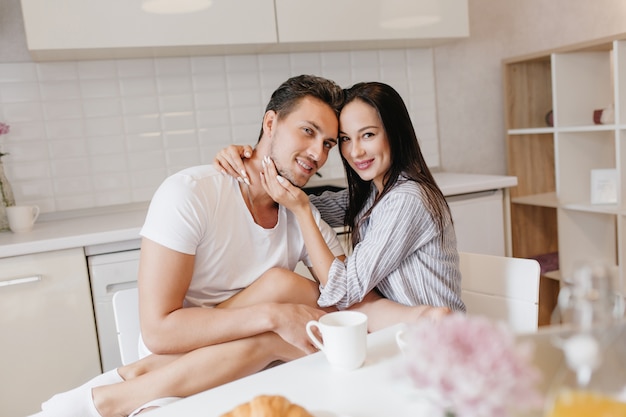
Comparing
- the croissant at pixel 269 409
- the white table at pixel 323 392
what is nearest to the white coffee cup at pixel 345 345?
the white table at pixel 323 392

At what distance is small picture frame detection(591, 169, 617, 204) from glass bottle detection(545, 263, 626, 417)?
2.39 meters

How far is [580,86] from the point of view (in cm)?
289

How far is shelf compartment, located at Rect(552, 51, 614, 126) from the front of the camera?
112 inches

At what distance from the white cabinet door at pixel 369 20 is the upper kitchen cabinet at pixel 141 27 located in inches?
3.9

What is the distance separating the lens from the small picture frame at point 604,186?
271cm

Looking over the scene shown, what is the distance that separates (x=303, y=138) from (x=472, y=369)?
46.5 inches

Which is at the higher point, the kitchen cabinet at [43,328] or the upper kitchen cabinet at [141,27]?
the upper kitchen cabinet at [141,27]

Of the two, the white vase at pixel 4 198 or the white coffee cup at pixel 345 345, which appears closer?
the white coffee cup at pixel 345 345

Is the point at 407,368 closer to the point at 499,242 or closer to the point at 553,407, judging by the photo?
the point at 553,407

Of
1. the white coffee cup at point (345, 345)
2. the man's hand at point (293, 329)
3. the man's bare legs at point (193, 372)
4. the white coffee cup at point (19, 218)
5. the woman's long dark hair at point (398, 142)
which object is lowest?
the man's bare legs at point (193, 372)

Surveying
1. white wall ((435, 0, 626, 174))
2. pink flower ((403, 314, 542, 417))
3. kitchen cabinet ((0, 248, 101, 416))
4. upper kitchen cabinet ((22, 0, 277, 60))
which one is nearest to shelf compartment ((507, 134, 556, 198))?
white wall ((435, 0, 626, 174))

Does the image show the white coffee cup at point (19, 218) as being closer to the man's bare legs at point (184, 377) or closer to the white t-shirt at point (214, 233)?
the white t-shirt at point (214, 233)

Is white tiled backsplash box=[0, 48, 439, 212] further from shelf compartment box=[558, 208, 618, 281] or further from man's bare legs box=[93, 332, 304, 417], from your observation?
man's bare legs box=[93, 332, 304, 417]

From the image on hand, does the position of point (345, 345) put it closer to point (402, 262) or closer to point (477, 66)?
point (402, 262)
